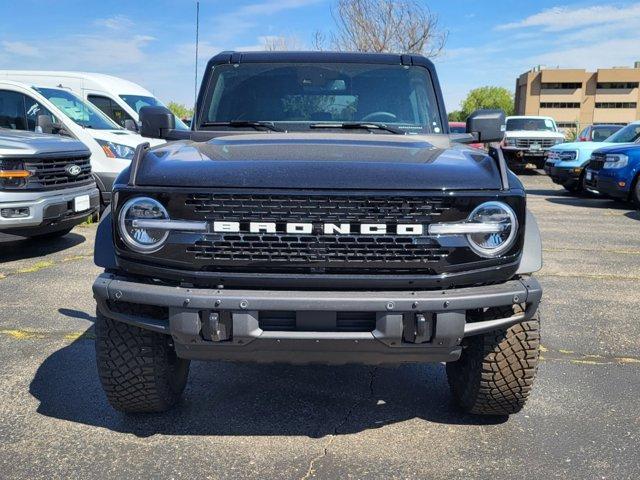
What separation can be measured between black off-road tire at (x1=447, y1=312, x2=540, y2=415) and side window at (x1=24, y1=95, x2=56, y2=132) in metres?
7.78

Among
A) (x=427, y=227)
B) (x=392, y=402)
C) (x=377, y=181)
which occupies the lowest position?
(x=392, y=402)

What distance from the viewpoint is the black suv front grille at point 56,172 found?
6.62m

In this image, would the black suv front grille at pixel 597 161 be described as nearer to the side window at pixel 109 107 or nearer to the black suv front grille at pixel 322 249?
the side window at pixel 109 107

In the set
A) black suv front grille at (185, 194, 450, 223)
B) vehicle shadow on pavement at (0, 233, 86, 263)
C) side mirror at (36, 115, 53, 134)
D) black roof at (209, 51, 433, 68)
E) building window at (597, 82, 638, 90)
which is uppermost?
building window at (597, 82, 638, 90)

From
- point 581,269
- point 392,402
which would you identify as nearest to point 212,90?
point 392,402

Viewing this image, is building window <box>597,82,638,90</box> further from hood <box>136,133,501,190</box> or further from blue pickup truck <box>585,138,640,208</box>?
hood <box>136,133,501,190</box>

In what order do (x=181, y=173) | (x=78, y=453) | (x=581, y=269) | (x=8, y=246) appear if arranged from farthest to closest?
(x=8, y=246) → (x=581, y=269) → (x=78, y=453) → (x=181, y=173)

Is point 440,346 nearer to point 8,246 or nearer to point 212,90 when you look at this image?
point 212,90

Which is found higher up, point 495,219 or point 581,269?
point 495,219

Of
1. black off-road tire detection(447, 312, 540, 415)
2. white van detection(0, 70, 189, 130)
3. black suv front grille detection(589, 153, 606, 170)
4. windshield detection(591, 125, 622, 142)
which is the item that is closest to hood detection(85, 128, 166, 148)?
white van detection(0, 70, 189, 130)

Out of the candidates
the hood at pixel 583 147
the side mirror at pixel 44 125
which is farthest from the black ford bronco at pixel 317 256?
the hood at pixel 583 147

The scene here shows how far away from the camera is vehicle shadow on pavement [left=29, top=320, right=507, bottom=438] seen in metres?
3.08

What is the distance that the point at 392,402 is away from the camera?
3371 millimetres

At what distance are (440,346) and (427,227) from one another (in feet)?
1.56
